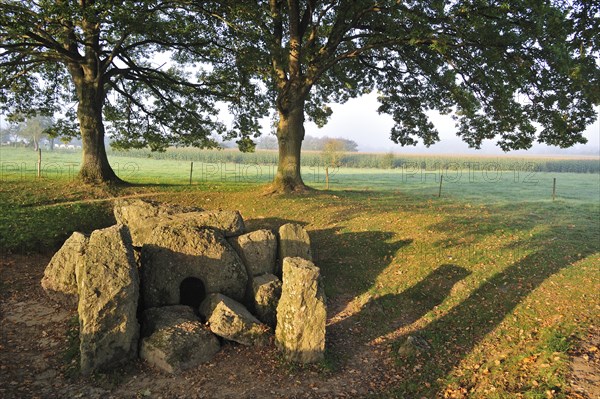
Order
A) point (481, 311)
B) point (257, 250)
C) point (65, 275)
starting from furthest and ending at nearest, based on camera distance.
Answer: point (257, 250) → point (65, 275) → point (481, 311)

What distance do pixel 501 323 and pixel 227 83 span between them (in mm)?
21202

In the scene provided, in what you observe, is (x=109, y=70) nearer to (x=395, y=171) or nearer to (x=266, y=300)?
(x=266, y=300)

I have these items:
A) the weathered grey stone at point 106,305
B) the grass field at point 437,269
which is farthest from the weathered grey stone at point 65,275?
the grass field at point 437,269

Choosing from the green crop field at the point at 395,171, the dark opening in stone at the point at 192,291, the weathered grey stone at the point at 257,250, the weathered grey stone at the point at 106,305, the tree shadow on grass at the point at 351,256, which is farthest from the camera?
the green crop field at the point at 395,171

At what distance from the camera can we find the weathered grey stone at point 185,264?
10.7m

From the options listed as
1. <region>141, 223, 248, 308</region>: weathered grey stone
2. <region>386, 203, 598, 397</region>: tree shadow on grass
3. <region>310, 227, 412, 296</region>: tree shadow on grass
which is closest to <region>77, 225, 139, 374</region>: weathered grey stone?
<region>141, 223, 248, 308</region>: weathered grey stone

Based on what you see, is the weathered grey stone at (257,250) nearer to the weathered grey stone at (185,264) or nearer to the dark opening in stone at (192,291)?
the weathered grey stone at (185,264)

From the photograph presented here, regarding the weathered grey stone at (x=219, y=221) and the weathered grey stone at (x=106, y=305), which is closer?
the weathered grey stone at (x=106, y=305)

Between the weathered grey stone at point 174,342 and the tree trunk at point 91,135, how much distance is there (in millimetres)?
16097

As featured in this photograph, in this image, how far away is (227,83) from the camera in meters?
25.8

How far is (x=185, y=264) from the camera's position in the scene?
10.9 meters

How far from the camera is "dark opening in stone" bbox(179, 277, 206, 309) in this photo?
38.3 ft

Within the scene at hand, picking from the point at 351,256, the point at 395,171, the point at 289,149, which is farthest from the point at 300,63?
the point at 395,171

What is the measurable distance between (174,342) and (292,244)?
5.18m
